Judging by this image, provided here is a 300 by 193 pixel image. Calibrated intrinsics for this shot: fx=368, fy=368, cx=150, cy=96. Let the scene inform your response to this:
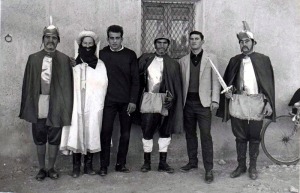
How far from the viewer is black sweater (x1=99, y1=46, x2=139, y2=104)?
5.34 metres

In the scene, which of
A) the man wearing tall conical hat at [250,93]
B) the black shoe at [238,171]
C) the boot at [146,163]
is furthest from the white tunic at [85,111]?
the black shoe at [238,171]

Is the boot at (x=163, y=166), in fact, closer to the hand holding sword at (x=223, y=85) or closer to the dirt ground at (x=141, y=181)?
the dirt ground at (x=141, y=181)

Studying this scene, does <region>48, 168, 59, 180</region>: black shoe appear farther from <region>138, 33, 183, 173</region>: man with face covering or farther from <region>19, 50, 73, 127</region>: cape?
<region>138, 33, 183, 173</region>: man with face covering

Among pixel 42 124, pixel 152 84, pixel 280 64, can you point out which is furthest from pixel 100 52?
pixel 280 64

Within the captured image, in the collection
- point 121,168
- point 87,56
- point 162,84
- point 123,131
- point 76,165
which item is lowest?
point 121,168

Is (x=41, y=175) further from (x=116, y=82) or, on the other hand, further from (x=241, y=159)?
(x=241, y=159)

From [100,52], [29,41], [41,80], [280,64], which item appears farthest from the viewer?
[280,64]

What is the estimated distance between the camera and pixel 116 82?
5348 millimetres

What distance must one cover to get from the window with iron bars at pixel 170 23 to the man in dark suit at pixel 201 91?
85 centimetres

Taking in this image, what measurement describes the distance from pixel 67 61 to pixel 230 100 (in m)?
2.45

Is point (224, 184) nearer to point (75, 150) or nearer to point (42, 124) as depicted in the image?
point (75, 150)

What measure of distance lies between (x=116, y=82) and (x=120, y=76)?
105mm

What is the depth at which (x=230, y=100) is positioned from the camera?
5484 mm

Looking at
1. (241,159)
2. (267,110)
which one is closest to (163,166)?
(241,159)
